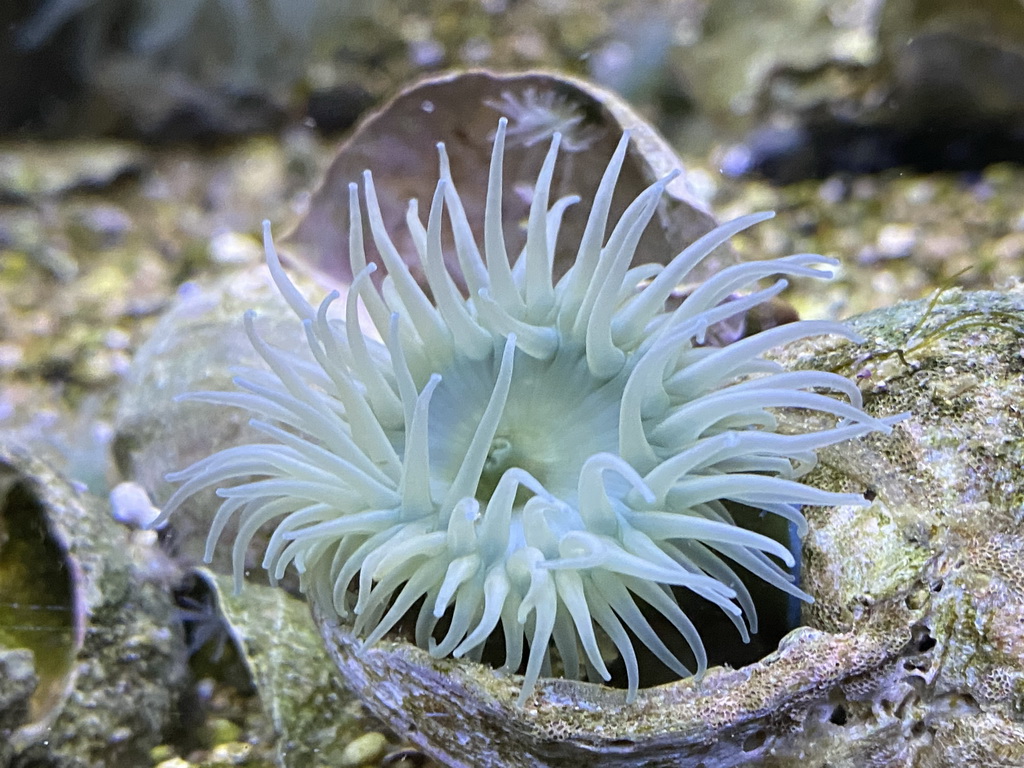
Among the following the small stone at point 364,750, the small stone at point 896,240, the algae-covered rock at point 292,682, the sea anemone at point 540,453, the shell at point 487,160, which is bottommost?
the small stone at point 364,750

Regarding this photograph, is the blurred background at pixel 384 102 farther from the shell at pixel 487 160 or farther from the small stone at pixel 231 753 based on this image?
the small stone at pixel 231 753

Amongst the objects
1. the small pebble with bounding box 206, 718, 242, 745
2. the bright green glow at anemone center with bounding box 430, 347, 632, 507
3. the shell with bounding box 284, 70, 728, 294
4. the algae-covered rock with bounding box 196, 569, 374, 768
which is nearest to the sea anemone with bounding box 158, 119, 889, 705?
the bright green glow at anemone center with bounding box 430, 347, 632, 507

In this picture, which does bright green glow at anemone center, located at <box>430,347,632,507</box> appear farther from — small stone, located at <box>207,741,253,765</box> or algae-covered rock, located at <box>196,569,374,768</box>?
small stone, located at <box>207,741,253,765</box>

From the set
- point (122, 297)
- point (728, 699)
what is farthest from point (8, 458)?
point (122, 297)

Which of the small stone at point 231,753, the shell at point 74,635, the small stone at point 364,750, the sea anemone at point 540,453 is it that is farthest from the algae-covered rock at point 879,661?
the shell at point 74,635

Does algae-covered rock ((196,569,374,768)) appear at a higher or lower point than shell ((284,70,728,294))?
lower

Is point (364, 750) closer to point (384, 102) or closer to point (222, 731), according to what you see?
point (222, 731)
